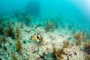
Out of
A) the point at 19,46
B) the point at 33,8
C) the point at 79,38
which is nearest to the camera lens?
the point at 19,46

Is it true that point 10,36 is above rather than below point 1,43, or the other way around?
above

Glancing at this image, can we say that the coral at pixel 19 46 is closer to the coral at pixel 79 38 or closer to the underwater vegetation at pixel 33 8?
the coral at pixel 79 38

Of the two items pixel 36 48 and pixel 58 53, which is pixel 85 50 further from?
pixel 36 48

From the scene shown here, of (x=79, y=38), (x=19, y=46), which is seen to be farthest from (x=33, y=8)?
(x=19, y=46)

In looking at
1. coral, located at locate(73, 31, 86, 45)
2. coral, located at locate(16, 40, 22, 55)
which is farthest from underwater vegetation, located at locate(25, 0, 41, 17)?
coral, located at locate(16, 40, 22, 55)

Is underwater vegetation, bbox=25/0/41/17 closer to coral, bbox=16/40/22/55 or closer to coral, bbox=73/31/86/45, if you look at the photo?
coral, bbox=73/31/86/45

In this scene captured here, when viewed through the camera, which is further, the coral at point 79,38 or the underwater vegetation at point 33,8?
the underwater vegetation at point 33,8

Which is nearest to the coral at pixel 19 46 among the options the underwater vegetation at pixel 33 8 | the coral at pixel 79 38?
the coral at pixel 79 38

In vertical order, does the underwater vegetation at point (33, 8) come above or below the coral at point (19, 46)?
above

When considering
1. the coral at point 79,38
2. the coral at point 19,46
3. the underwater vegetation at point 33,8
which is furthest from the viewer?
the underwater vegetation at point 33,8

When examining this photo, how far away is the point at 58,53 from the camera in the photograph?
3.61 meters

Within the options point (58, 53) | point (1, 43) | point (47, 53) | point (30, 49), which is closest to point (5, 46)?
point (1, 43)

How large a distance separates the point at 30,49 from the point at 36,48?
0.35m

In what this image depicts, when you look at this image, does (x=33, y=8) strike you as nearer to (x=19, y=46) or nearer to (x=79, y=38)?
(x=79, y=38)
